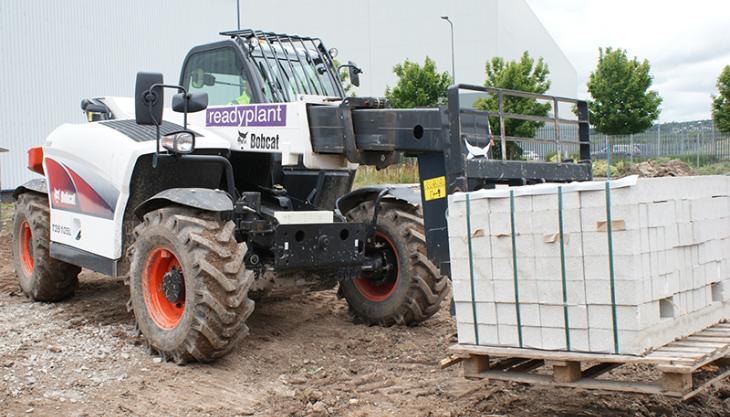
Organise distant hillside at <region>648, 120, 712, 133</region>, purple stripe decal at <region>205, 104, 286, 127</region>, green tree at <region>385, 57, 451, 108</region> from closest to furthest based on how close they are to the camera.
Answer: purple stripe decal at <region>205, 104, 286, 127</region> < distant hillside at <region>648, 120, 712, 133</region> < green tree at <region>385, 57, 451, 108</region>

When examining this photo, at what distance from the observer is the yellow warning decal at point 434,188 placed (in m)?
5.94

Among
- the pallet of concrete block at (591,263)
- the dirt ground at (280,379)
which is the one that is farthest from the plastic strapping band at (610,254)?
the dirt ground at (280,379)

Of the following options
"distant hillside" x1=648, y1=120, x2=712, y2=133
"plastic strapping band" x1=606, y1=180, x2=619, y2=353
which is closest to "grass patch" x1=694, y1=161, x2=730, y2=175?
"distant hillside" x1=648, y1=120, x2=712, y2=133

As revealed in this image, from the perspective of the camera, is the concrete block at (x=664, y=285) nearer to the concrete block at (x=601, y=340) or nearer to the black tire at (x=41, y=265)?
the concrete block at (x=601, y=340)

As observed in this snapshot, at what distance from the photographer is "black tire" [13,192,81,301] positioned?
28.7 feet

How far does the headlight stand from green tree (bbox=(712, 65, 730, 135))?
33.3m

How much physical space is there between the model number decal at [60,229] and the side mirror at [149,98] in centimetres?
227

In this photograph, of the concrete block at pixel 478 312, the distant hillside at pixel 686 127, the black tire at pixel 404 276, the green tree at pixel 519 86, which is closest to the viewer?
the concrete block at pixel 478 312

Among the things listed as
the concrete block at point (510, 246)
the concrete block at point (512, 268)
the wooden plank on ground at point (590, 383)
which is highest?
the concrete block at point (510, 246)

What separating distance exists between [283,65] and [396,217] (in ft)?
5.82

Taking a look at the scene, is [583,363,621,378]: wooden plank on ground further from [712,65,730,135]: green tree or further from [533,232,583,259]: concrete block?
[712,65,730,135]: green tree

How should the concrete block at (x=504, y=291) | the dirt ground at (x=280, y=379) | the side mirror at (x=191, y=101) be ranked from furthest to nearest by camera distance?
the side mirror at (x=191, y=101) → the dirt ground at (x=280, y=379) → the concrete block at (x=504, y=291)

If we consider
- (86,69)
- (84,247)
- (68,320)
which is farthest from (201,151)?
(86,69)

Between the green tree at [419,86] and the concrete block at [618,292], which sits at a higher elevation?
the green tree at [419,86]
